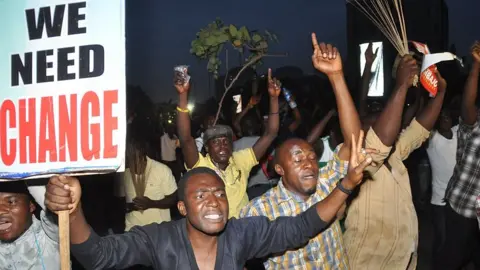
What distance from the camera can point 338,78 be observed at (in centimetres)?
324

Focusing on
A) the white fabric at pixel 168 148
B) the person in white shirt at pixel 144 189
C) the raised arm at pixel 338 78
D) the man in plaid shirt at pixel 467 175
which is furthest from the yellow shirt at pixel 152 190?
the white fabric at pixel 168 148

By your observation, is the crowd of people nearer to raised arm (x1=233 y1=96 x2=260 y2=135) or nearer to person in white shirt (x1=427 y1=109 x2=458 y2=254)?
person in white shirt (x1=427 y1=109 x2=458 y2=254)

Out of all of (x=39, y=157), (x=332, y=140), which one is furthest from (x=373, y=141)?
(x=332, y=140)

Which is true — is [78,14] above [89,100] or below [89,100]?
above

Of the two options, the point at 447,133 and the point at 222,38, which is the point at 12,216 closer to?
the point at 222,38

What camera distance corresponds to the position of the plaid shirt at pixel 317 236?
10.6 feet

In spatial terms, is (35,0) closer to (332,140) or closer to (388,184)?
(388,184)

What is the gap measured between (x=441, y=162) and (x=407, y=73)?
3.17 m

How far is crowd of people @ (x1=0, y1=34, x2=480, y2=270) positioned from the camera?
270 cm

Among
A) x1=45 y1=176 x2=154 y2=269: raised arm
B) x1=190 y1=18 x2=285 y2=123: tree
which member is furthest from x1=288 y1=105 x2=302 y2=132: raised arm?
x1=45 y1=176 x2=154 y2=269: raised arm

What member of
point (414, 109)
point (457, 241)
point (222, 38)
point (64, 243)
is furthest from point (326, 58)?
point (457, 241)

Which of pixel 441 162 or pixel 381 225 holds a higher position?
pixel 441 162

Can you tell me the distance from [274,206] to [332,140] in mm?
3617

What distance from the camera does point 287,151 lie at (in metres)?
3.52
